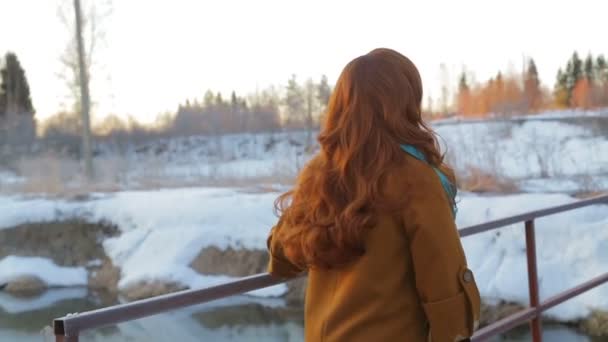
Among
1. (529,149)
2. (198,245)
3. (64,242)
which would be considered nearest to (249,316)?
(198,245)

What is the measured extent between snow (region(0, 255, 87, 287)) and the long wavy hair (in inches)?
462

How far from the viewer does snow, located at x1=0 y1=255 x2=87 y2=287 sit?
12.7 meters

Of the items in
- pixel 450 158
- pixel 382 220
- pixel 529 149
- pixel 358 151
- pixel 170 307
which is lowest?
pixel 529 149

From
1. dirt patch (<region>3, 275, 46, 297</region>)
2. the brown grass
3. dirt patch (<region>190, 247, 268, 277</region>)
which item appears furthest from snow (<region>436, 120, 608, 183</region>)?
dirt patch (<region>3, 275, 46, 297</region>)

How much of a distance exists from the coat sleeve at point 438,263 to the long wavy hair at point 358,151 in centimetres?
8

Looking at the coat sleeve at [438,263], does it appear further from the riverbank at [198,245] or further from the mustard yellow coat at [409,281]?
the riverbank at [198,245]

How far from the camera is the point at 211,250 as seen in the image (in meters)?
12.0

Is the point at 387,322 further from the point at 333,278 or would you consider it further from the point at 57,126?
the point at 57,126

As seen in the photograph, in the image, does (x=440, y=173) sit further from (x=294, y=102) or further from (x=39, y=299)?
(x=294, y=102)

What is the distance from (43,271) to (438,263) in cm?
1267

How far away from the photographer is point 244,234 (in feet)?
39.4

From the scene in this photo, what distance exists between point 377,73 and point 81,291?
444 inches

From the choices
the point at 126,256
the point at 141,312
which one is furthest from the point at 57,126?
the point at 141,312

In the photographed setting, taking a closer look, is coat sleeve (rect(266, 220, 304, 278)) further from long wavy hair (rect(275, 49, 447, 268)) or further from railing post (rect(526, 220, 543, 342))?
railing post (rect(526, 220, 543, 342))
